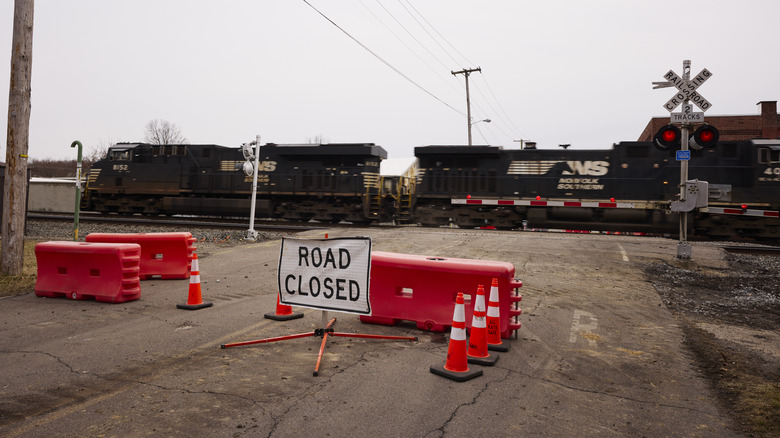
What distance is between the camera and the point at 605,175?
19.4m

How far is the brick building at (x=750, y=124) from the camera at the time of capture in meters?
39.4

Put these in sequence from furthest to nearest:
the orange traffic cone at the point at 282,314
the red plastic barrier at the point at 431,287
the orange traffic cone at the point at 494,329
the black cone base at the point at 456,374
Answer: the orange traffic cone at the point at 282,314, the red plastic barrier at the point at 431,287, the orange traffic cone at the point at 494,329, the black cone base at the point at 456,374

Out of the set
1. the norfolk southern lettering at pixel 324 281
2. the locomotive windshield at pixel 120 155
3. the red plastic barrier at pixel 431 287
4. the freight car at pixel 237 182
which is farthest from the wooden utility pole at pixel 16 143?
the locomotive windshield at pixel 120 155

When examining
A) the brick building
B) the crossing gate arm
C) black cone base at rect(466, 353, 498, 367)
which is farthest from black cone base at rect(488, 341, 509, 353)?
the brick building

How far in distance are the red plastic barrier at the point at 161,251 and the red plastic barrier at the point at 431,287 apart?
4.62 m

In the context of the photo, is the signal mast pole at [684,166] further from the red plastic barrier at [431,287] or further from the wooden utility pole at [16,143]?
the wooden utility pole at [16,143]

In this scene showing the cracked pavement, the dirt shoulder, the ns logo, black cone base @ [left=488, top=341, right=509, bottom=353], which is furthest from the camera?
the ns logo

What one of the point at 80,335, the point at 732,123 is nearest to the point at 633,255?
the point at 80,335

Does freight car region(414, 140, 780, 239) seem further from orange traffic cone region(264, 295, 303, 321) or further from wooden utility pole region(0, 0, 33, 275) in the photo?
wooden utility pole region(0, 0, 33, 275)

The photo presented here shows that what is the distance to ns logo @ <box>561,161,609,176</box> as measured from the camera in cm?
1952

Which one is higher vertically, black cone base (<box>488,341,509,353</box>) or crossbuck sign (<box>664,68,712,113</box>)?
crossbuck sign (<box>664,68,712,113</box>)

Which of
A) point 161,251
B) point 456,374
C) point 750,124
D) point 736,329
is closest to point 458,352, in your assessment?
point 456,374

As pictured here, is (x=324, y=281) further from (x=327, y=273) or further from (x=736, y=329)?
(x=736, y=329)

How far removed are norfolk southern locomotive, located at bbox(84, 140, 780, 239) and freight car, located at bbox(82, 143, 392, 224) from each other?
5 cm
